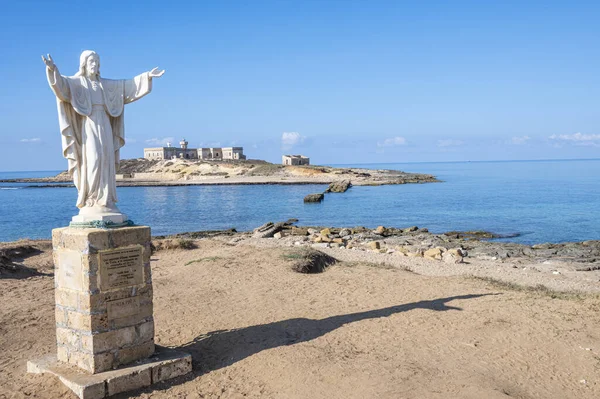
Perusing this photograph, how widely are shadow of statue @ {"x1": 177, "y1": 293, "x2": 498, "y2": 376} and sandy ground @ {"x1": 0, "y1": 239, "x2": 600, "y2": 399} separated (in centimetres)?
2

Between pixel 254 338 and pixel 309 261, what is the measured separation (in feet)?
19.2

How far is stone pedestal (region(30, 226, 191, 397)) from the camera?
654cm

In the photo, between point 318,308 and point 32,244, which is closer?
point 318,308

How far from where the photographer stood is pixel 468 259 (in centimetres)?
1933

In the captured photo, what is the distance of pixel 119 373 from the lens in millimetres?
6531

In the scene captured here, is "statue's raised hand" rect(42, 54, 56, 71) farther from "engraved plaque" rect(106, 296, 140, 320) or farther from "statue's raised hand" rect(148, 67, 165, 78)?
"engraved plaque" rect(106, 296, 140, 320)

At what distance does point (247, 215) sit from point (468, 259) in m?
25.1

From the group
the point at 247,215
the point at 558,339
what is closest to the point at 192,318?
the point at 558,339

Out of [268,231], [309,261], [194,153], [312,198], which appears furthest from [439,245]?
[194,153]

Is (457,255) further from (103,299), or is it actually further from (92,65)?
(92,65)

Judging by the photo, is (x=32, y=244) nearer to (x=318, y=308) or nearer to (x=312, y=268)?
(x=312, y=268)

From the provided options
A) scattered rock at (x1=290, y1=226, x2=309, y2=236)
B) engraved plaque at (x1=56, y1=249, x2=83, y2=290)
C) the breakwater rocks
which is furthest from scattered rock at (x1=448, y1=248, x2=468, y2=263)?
engraved plaque at (x1=56, y1=249, x2=83, y2=290)

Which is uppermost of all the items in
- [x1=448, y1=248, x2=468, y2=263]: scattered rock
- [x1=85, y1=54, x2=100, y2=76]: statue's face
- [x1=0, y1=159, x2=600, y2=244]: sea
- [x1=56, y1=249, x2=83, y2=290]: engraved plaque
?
[x1=85, y1=54, x2=100, y2=76]: statue's face

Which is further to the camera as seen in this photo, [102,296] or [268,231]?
[268,231]
